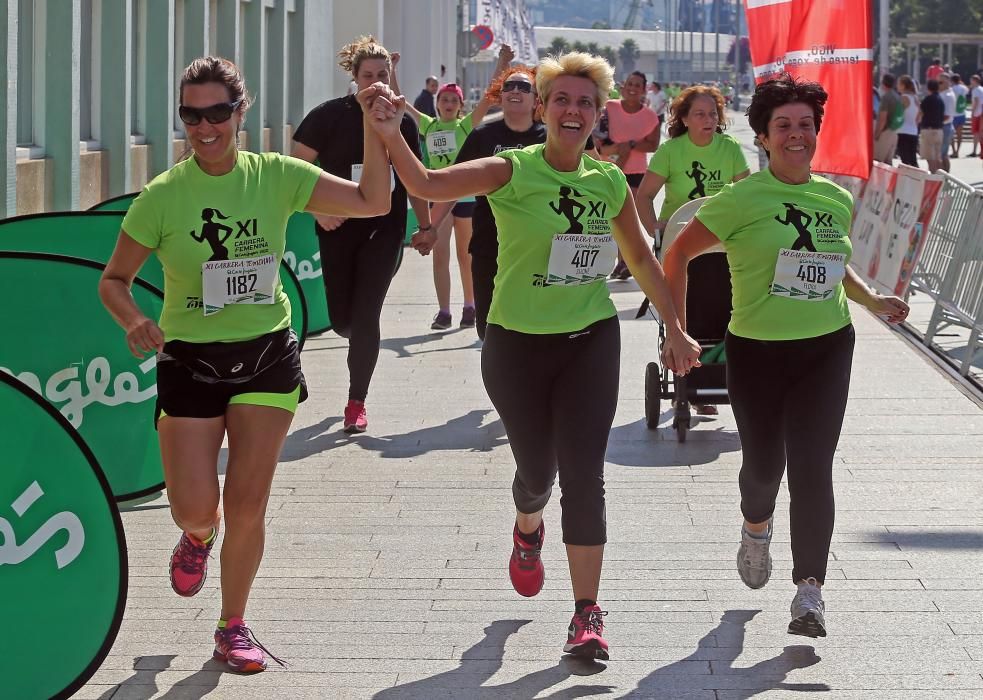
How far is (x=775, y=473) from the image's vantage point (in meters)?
5.53

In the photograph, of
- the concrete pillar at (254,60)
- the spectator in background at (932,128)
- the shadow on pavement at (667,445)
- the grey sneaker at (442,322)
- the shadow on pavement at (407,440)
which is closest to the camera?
the shadow on pavement at (667,445)

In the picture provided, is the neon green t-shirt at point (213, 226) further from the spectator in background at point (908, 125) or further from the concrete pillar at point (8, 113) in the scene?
the spectator in background at point (908, 125)

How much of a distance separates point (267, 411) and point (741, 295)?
157 centimetres

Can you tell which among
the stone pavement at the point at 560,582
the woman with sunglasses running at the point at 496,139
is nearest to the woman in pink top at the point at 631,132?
the stone pavement at the point at 560,582

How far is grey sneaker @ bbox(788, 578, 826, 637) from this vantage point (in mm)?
5137

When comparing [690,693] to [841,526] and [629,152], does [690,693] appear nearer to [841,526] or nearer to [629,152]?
[841,526]

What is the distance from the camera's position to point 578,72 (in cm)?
521

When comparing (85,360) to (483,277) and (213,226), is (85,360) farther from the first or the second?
(483,277)

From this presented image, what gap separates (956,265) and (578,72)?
23.8 feet

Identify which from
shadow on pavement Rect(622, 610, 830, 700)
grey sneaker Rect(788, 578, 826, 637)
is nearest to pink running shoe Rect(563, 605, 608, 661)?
shadow on pavement Rect(622, 610, 830, 700)

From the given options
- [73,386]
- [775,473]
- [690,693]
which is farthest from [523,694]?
[73,386]

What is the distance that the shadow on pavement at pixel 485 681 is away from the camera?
478cm

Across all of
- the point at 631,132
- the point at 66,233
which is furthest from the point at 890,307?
the point at 631,132

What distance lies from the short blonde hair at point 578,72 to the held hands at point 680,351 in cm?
75
